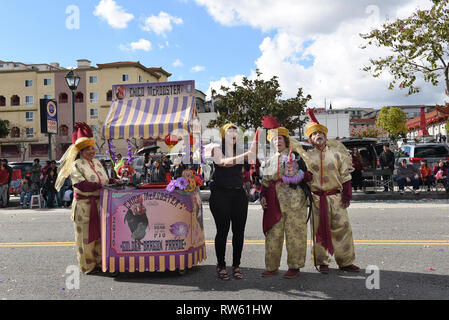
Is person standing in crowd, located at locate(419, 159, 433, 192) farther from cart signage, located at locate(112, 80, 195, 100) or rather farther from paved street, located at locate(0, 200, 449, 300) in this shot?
cart signage, located at locate(112, 80, 195, 100)

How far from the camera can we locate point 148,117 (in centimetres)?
663

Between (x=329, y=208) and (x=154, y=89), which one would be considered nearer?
(x=329, y=208)

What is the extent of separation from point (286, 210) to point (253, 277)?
957mm

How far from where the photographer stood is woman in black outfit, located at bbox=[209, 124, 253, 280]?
5.27m

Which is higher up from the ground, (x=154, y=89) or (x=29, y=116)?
(x=29, y=116)

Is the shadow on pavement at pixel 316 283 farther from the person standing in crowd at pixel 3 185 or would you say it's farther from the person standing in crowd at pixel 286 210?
the person standing in crowd at pixel 3 185

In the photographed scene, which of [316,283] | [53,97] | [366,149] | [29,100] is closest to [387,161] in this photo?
[366,149]

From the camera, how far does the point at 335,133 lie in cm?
3347

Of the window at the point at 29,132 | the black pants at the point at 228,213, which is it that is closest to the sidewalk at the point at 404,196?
the black pants at the point at 228,213

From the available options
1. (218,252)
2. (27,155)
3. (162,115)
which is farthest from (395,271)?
(27,155)

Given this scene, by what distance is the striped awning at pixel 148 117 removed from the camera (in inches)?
253

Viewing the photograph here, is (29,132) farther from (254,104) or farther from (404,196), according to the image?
(404,196)

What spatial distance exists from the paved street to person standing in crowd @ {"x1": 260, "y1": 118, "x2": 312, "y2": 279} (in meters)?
0.27
